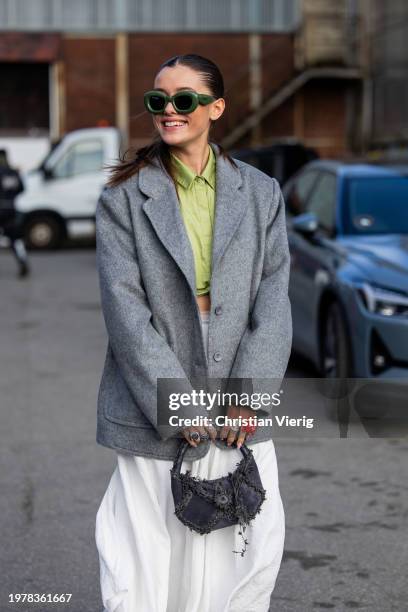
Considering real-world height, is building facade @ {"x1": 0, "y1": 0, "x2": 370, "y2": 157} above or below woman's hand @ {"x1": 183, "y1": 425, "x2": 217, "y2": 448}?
below

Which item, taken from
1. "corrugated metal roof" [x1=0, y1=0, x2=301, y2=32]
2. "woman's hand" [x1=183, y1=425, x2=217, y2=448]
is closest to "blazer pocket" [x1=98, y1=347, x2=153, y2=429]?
"woman's hand" [x1=183, y1=425, x2=217, y2=448]

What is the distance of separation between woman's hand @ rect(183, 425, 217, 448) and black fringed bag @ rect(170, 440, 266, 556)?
0.14ft

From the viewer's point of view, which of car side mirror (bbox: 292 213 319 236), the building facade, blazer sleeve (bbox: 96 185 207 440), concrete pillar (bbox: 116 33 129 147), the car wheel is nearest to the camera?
blazer sleeve (bbox: 96 185 207 440)

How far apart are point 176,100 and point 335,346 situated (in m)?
4.73

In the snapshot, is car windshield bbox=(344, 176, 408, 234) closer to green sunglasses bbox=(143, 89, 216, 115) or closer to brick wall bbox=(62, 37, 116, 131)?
green sunglasses bbox=(143, 89, 216, 115)

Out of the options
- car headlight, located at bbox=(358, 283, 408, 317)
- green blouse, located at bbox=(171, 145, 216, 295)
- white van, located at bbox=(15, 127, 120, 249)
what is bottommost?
white van, located at bbox=(15, 127, 120, 249)

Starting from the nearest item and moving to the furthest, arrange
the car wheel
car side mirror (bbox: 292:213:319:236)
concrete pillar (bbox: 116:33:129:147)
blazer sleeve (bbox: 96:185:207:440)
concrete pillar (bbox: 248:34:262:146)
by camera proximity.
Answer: blazer sleeve (bbox: 96:185:207:440) → the car wheel → car side mirror (bbox: 292:213:319:236) → concrete pillar (bbox: 116:33:129:147) → concrete pillar (bbox: 248:34:262:146)

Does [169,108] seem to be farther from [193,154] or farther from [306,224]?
[306,224]

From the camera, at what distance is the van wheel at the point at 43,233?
23.0 meters

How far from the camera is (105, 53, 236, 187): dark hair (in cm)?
343

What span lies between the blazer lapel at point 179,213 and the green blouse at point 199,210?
40 millimetres

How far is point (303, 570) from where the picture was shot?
196 inches

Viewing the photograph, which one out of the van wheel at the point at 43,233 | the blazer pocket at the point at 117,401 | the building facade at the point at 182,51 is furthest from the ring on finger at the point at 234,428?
the building facade at the point at 182,51

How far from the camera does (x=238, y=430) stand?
10.9 feet
